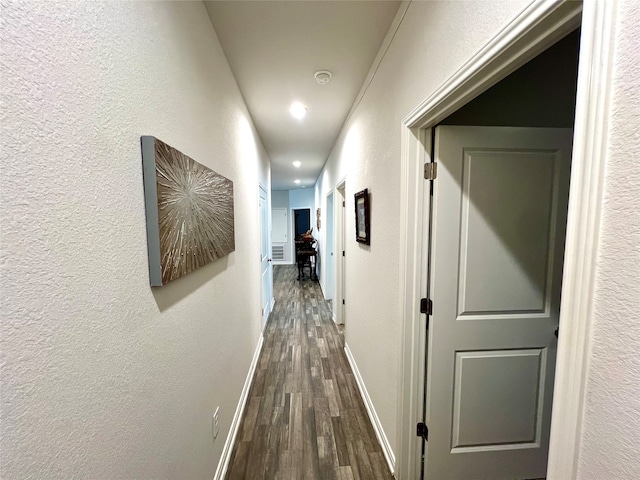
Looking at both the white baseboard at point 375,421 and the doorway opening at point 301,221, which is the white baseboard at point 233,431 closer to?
the white baseboard at point 375,421

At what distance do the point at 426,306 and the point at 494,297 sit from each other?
0.36 metres

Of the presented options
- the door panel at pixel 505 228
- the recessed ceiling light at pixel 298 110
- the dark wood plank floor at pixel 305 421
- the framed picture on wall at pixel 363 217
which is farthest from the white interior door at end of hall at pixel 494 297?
the recessed ceiling light at pixel 298 110

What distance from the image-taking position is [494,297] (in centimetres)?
137

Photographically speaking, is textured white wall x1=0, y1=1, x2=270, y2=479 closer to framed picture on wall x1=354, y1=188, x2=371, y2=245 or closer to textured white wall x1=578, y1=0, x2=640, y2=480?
textured white wall x1=578, y1=0, x2=640, y2=480

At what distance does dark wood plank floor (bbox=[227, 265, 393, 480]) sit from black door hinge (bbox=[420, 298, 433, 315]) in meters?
1.03

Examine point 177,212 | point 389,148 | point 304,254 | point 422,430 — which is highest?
point 389,148

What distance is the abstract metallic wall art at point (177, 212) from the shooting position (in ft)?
2.64

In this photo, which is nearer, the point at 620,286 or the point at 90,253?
the point at 620,286

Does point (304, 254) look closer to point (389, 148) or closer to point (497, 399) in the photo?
point (389, 148)

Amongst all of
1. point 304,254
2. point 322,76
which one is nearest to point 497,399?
point 322,76

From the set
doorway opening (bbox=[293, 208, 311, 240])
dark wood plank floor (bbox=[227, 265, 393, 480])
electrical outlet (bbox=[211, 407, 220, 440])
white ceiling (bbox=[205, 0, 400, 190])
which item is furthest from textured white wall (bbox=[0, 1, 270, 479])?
doorway opening (bbox=[293, 208, 311, 240])

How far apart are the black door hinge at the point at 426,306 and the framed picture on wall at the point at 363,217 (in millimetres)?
782

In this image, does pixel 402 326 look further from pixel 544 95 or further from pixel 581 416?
pixel 544 95

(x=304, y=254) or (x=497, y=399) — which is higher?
(x=304, y=254)
